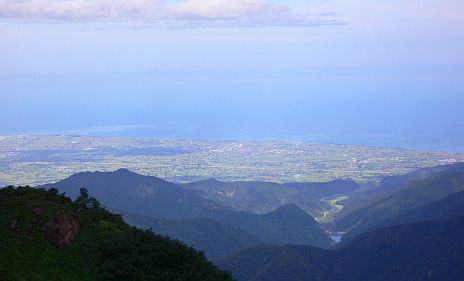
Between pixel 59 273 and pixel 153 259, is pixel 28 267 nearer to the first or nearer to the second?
pixel 59 273

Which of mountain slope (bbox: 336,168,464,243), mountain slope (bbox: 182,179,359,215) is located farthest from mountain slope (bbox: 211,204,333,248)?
mountain slope (bbox: 182,179,359,215)

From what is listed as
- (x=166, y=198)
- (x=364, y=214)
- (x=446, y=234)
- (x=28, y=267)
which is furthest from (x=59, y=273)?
(x=364, y=214)

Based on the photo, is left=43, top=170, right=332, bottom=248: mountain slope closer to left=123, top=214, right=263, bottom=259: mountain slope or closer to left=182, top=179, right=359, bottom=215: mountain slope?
left=123, top=214, right=263, bottom=259: mountain slope

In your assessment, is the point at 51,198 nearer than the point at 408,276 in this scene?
Yes

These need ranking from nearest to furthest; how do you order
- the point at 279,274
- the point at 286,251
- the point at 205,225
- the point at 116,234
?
the point at 116,234 → the point at 279,274 → the point at 286,251 → the point at 205,225

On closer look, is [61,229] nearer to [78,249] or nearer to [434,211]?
[78,249]

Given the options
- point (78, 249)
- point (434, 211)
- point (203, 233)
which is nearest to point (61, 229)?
point (78, 249)
